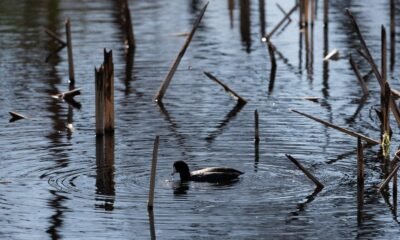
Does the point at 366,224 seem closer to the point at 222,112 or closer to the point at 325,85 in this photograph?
the point at 222,112

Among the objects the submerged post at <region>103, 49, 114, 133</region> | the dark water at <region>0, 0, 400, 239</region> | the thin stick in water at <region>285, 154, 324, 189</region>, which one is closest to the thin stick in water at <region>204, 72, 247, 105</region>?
the dark water at <region>0, 0, 400, 239</region>

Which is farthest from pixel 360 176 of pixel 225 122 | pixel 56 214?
pixel 225 122

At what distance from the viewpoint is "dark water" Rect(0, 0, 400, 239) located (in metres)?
11.0

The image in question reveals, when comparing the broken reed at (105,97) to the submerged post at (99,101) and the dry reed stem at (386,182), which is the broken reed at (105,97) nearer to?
the submerged post at (99,101)

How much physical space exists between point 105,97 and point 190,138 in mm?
1187

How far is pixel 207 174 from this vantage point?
488 inches

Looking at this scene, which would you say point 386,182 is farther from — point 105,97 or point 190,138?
point 105,97

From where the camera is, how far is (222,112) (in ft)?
55.3

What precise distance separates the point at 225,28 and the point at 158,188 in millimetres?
14689

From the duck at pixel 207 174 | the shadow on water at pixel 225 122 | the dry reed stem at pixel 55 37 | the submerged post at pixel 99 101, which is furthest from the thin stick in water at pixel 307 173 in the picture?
the dry reed stem at pixel 55 37

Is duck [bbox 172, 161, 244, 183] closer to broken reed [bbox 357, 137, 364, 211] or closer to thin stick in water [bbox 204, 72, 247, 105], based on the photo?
broken reed [bbox 357, 137, 364, 211]

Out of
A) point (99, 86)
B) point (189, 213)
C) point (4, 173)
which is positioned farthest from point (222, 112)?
point (189, 213)

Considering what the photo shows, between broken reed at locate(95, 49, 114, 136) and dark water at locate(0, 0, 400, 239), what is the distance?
23cm

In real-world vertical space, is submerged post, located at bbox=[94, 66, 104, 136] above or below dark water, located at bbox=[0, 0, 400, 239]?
above
